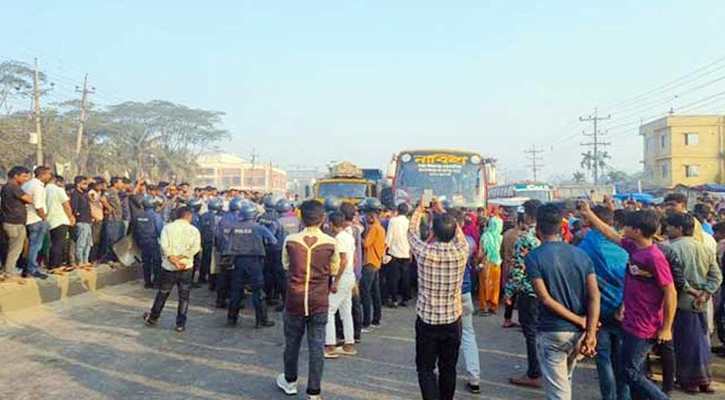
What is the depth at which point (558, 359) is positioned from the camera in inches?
179

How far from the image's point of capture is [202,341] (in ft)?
26.3

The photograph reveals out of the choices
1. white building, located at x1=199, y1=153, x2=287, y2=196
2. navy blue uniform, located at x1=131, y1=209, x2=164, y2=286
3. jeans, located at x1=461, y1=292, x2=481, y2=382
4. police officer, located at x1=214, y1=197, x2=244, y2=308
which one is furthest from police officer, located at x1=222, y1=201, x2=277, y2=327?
white building, located at x1=199, y1=153, x2=287, y2=196

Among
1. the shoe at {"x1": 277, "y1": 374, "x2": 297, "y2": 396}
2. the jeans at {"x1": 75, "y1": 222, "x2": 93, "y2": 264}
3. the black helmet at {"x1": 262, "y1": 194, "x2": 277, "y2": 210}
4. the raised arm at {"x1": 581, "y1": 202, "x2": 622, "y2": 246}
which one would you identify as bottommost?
the shoe at {"x1": 277, "y1": 374, "x2": 297, "y2": 396}

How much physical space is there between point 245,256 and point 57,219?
163 inches

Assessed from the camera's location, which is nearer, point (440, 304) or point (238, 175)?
point (440, 304)

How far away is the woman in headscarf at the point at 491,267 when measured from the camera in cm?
1033

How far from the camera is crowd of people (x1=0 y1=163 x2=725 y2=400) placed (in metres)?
4.67

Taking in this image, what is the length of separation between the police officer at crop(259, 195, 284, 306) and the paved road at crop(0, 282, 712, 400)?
0.78 meters

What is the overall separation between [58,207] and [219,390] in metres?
6.16

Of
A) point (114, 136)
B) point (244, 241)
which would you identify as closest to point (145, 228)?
point (244, 241)

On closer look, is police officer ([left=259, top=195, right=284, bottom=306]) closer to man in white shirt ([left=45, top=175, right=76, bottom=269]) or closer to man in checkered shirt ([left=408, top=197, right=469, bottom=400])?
man in white shirt ([left=45, top=175, right=76, bottom=269])

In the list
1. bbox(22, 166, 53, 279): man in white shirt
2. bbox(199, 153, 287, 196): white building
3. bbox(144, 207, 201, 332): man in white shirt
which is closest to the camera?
bbox(144, 207, 201, 332): man in white shirt

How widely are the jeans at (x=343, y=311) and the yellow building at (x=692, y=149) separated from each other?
170 feet

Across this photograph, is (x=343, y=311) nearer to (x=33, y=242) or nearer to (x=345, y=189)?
(x=33, y=242)
